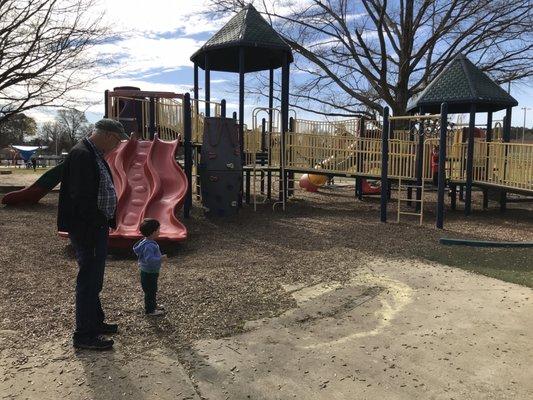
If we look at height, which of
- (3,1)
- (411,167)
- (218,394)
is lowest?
(218,394)

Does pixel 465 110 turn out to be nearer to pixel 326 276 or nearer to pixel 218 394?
pixel 326 276

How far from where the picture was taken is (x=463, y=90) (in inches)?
495

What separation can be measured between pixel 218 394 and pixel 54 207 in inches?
442

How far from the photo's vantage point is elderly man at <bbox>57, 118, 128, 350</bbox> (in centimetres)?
350

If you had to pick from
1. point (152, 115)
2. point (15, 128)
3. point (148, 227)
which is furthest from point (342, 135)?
point (15, 128)

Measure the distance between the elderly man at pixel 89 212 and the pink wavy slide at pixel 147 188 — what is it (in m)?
3.58

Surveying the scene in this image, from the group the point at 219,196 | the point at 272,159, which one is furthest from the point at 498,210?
the point at 219,196

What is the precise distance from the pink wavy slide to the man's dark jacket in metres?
3.68

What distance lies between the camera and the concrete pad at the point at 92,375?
9.76 feet

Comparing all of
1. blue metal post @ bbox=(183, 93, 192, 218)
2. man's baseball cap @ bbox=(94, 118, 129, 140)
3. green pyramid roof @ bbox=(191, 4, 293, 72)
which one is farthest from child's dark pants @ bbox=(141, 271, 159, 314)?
green pyramid roof @ bbox=(191, 4, 293, 72)

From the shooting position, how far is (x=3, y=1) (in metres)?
17.2

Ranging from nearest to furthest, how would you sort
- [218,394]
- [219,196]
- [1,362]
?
[218,394]
[1,362]
[219,196]

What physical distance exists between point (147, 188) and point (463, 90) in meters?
8.26

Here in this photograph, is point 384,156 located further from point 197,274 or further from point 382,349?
point 382,349
